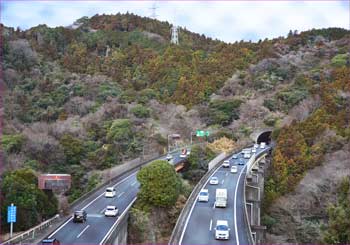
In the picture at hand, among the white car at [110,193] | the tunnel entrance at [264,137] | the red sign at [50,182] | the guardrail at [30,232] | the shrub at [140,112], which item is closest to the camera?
the guardrail at [30,232]

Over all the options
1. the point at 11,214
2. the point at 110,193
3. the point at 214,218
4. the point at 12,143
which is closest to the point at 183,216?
the point at 214,218

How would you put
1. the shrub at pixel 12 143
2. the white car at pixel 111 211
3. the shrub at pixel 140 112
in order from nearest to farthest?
the white car at pixel 111 211, the shrub at pixel 12 143, the shrub at pixel 140 112

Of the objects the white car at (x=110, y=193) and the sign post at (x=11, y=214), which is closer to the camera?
the sign post at (x=11, y=214)

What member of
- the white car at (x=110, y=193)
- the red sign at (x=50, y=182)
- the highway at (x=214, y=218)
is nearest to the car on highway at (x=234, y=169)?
Answer: the highway at (x=214, y=218)

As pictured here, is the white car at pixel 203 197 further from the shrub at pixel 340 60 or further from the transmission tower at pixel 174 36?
the transmission tower at pixel 174 36

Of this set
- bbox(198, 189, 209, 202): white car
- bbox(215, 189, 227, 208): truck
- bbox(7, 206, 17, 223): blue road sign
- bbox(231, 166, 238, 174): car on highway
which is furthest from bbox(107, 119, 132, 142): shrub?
bbox(7, 206, 17, 223): blue road sign

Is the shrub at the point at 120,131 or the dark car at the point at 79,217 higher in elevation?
the shrub at the point at 120,131
